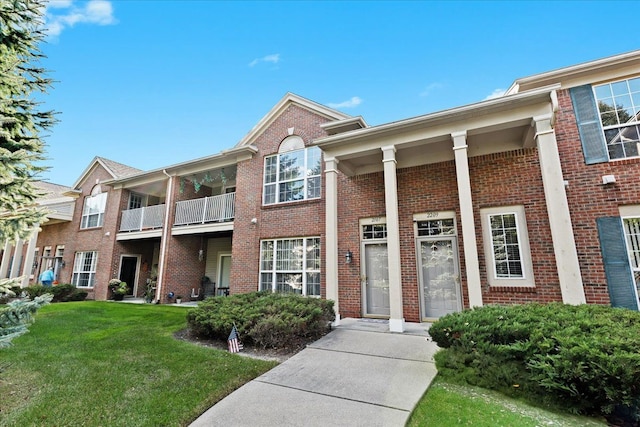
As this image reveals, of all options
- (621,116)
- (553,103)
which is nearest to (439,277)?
(553,103)

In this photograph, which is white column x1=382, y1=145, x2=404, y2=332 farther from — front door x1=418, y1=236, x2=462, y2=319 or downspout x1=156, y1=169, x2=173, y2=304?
downspout x1=156, y1=169, x2=173, y2=304

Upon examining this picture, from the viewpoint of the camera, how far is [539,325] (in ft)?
12.6

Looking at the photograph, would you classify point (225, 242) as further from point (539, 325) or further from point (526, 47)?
point (526, 47)

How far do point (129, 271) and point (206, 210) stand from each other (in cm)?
696

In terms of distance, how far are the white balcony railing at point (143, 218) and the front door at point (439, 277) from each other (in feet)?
39.1

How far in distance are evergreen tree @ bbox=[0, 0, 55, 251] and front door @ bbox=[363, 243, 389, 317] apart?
7.37m

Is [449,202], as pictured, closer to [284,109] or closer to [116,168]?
[284,109]

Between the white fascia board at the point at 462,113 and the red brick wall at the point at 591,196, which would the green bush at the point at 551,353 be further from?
the white fascia board at the point at 462,113

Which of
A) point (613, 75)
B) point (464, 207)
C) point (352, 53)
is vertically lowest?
point (464, 207)

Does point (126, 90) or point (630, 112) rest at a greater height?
point (126, 90)

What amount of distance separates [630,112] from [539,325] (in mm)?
6354

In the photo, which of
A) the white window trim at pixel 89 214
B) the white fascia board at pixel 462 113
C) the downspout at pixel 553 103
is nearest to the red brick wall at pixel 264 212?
the white fascia board at pixel 462 113

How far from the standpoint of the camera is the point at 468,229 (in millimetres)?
6297

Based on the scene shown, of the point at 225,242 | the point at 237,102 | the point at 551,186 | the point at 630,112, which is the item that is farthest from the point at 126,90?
the point at 630,112
